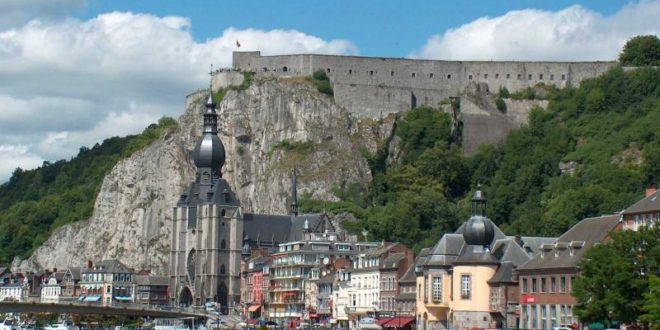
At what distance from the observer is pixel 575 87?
543 ft

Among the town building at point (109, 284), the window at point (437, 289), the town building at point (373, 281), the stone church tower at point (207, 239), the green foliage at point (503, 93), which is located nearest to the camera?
the window at point (437, 289)

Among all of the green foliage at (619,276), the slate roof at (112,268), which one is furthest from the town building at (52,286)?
the green foliage at (619,276)

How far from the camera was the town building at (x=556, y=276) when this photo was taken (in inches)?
3270

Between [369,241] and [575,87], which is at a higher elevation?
Result: [575,87]

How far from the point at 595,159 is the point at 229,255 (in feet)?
128

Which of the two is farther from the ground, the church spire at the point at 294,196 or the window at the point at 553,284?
the church spire at the point at 294,196

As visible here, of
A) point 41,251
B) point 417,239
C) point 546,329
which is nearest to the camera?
point 546,329

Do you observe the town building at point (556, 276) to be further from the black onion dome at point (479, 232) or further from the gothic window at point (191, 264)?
the gothic window at point (191, 264)

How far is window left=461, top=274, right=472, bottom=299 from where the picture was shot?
93.1m


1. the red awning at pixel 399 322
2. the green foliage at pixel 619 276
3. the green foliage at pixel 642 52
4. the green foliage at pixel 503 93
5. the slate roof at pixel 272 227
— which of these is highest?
the green foliage at pixel 642 52

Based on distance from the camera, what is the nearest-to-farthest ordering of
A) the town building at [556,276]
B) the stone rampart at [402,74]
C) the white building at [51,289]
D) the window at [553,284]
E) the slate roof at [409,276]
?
the town building at [556,276] → the window at [553,284] → the slate roof at [409,276] → the stone rampart at [402,74] → the white building at [51,289]

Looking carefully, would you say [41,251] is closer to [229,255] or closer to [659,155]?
[229,255]

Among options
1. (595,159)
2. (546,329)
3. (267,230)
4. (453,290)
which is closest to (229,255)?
(267,230)

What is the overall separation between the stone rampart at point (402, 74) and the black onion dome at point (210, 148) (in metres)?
10.1
